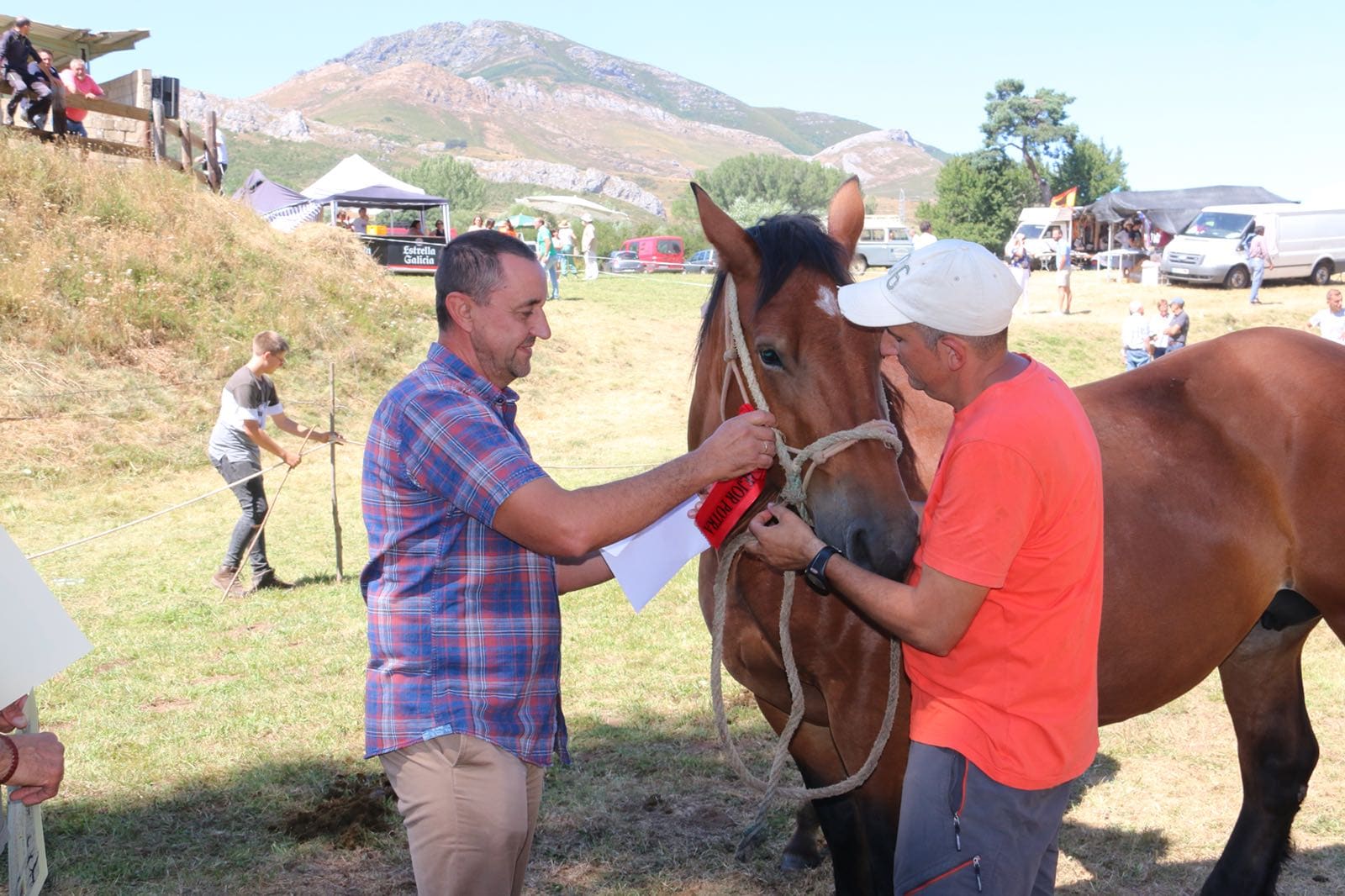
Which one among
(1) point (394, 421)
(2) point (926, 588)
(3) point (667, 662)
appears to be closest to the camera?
(2) point (926, 588)

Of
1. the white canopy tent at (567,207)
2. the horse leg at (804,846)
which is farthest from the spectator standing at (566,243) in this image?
the horse leg at (804,846)

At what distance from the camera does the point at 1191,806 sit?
15.2 feet

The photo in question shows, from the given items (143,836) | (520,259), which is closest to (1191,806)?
(520,259)

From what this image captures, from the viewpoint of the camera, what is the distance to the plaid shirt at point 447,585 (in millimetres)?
2260

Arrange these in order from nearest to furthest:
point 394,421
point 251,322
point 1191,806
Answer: point 394,421 → point 1191,806 → point 251,322

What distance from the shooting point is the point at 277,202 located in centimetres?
3291

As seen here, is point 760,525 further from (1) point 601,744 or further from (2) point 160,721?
(2) point 160,721

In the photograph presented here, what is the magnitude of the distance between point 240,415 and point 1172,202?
4066 centimetres

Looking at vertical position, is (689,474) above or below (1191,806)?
above

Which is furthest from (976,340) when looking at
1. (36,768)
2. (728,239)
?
(36,768)

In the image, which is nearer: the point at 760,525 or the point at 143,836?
the point at 760,525

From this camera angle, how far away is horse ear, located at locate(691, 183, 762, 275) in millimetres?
2721

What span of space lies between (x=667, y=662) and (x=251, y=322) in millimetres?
11559

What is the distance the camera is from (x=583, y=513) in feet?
7.20
